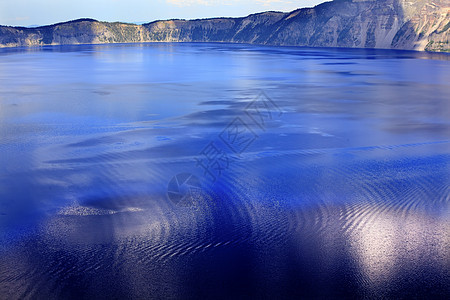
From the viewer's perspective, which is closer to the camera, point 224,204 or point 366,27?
point 224,204

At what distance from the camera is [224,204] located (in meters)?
12.1

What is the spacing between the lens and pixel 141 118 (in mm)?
23875

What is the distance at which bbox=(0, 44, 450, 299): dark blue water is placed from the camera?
28.0 ft

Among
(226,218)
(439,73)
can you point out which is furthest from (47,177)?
(439,73)

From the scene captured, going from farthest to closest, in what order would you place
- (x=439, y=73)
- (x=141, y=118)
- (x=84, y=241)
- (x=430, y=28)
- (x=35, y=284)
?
(x=430, y=28), (x=439, y=73), (x=141, y=118), (x=84, y=241), (x=35, y=284)

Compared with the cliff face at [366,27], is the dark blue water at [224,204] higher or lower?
lower

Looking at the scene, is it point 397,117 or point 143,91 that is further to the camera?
point 143,91

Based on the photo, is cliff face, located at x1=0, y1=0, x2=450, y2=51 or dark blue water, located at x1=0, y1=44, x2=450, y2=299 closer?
dark blue water, located at x1=0, y1=44, x2=450, y2=299

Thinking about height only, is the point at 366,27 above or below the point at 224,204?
above

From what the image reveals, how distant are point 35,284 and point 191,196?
17.1 ft

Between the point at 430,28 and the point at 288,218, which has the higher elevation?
the point at 430,28

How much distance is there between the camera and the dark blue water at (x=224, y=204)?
8539 mm

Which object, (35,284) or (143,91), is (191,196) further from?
(143,91)

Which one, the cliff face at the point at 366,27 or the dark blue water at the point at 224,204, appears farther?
the cliff face at the point at 366,27
